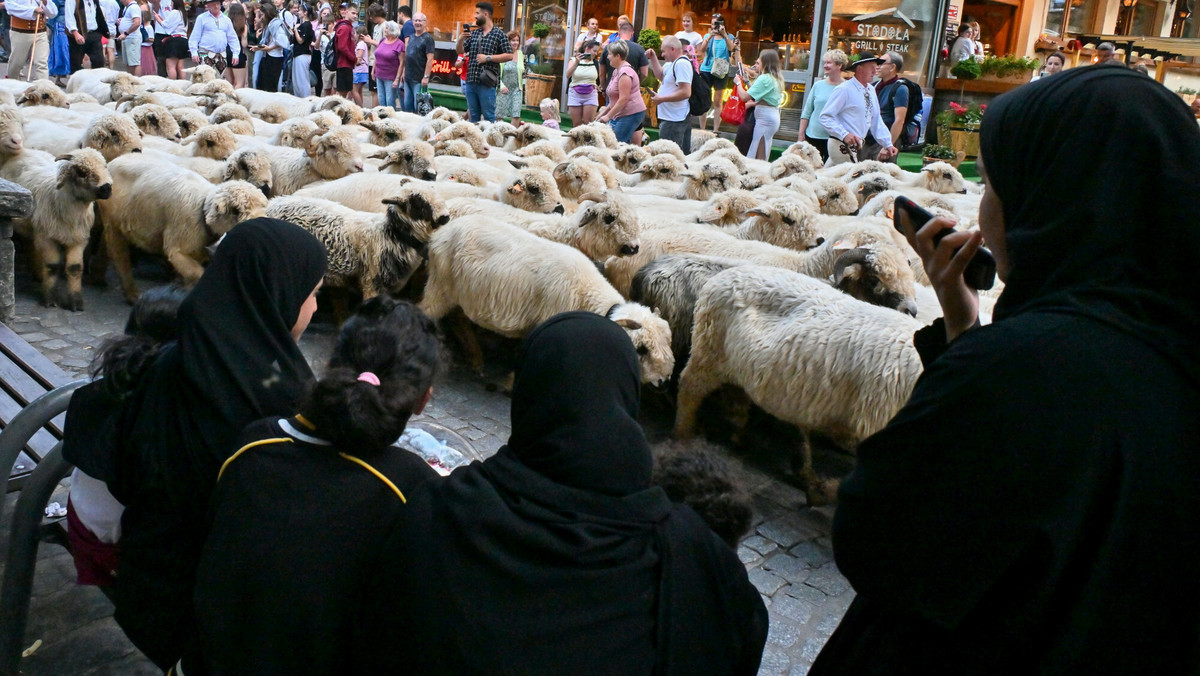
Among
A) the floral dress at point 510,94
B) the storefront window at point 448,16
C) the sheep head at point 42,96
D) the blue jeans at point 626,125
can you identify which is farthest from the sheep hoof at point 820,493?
the storefront window at point 448,16

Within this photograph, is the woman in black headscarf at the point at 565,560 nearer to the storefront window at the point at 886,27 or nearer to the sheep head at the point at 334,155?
the sheep head at the point at 334,155

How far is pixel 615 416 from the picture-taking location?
1.80 meters

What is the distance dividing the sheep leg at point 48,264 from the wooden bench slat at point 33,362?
296 cm

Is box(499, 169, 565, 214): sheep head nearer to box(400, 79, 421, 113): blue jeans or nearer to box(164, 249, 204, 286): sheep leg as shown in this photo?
box(164, 249, 204, 286): sheep leg

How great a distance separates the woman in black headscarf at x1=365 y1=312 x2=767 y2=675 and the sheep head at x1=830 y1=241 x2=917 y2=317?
374 centimetres

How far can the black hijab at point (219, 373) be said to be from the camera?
2.39m

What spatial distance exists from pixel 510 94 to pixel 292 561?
14.6 m

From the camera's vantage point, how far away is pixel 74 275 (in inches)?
264

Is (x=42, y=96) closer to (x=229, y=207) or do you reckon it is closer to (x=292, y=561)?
(x=229, y=207)

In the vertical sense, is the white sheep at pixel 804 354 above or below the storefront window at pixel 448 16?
below

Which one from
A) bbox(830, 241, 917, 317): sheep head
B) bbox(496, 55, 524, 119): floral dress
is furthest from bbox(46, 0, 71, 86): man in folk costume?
bbox(830, 241, 917, 317): sheep head

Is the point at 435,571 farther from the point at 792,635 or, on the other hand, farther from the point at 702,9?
the point at 702,9

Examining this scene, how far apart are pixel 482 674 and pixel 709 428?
4008 millimetres

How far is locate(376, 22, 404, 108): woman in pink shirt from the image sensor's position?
16.9 meters
